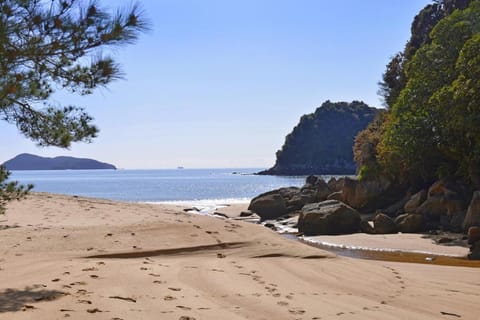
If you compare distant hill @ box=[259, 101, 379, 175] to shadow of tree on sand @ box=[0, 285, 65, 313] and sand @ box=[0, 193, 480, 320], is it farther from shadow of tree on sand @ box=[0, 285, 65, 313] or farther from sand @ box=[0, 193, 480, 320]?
shadow of tree on sand @ box=[0, 285, 65, 313]

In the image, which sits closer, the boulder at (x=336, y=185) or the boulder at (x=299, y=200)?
the boulder at (x=336, y=185)

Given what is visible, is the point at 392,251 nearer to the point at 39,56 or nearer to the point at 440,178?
the point at 440,178

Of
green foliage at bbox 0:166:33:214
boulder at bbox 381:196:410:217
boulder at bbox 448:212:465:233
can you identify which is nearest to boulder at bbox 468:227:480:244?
boulder at bbox 448:212:465:233

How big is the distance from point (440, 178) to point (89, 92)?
20075 millimetres

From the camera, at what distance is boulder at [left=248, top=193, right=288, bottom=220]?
31875 millimetres

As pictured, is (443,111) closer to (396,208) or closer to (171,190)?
(396,208)

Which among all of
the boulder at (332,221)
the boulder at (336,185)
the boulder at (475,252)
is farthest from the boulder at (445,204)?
the boulder at (336,185)

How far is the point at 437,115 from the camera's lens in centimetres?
Result: 2228

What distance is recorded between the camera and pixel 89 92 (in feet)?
24.3

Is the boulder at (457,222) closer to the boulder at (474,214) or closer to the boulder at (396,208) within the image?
the boulder at (474,214)

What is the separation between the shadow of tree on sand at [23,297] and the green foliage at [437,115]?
17.4m

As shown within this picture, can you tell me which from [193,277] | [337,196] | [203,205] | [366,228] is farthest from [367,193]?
[193,277]

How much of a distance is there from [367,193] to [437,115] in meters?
7.43

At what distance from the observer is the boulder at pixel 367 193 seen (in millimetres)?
28250
